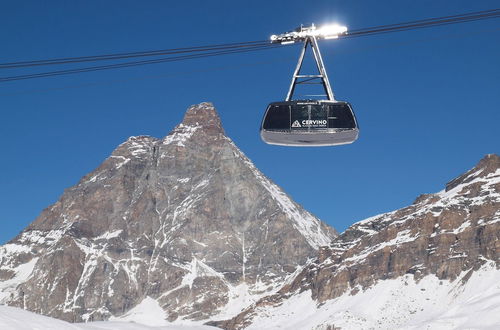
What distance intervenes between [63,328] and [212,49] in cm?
1803

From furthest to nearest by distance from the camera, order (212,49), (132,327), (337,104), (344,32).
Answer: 1. (132,327)
2. (212,49)
3. (337,104)
4. (344,32)

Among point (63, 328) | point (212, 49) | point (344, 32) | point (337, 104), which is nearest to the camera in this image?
point (344, 32)

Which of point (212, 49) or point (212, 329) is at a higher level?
point (212, 49)

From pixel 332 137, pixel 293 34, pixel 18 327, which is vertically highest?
pixel 293 34

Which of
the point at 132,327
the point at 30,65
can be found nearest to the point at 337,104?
the point at 30,65

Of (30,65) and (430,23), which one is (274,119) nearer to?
(430,23)

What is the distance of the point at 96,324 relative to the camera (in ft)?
229

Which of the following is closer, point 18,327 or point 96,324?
point 18,327

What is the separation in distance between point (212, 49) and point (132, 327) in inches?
892

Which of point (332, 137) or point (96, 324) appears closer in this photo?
point (332, 137)

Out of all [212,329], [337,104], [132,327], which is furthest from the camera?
[212,329]

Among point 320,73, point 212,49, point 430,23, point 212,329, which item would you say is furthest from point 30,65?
point 212,329

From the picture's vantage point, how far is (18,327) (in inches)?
2153

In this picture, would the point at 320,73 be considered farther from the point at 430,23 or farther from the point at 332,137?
the point at 430,23
